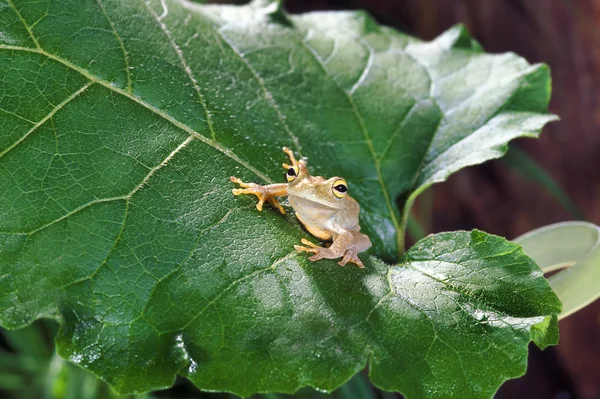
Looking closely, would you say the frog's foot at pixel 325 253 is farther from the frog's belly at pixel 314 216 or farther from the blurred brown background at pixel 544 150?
the blurred brown background at pixel 544 150

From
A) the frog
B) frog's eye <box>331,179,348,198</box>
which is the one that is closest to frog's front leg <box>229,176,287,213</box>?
the frog

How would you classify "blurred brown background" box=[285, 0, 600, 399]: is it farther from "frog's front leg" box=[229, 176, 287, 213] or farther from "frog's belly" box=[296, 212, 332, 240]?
"frog's front leg" box=[229, 176, 287, 213]

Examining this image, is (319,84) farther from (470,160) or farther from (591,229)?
(591,229)

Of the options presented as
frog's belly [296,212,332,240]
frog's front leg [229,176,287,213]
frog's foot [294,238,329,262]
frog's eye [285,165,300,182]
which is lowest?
frog's belly [296,212,332,240]

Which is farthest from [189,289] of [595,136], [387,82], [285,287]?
[595,136]

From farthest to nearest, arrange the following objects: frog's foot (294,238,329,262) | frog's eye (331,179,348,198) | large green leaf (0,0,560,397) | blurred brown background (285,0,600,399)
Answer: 1. blurred brown background (285,0,600,399)
2. frog's eye (331,179,348,198)
3. frog's foot (294,238,329,262)
4. large green leaf (0,0,560,397)

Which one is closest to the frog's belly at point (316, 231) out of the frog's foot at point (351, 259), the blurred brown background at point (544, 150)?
the frog's foot at point (351, 259)

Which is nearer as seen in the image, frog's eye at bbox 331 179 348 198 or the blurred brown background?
frog's eye at bbox 331 179 348 198
